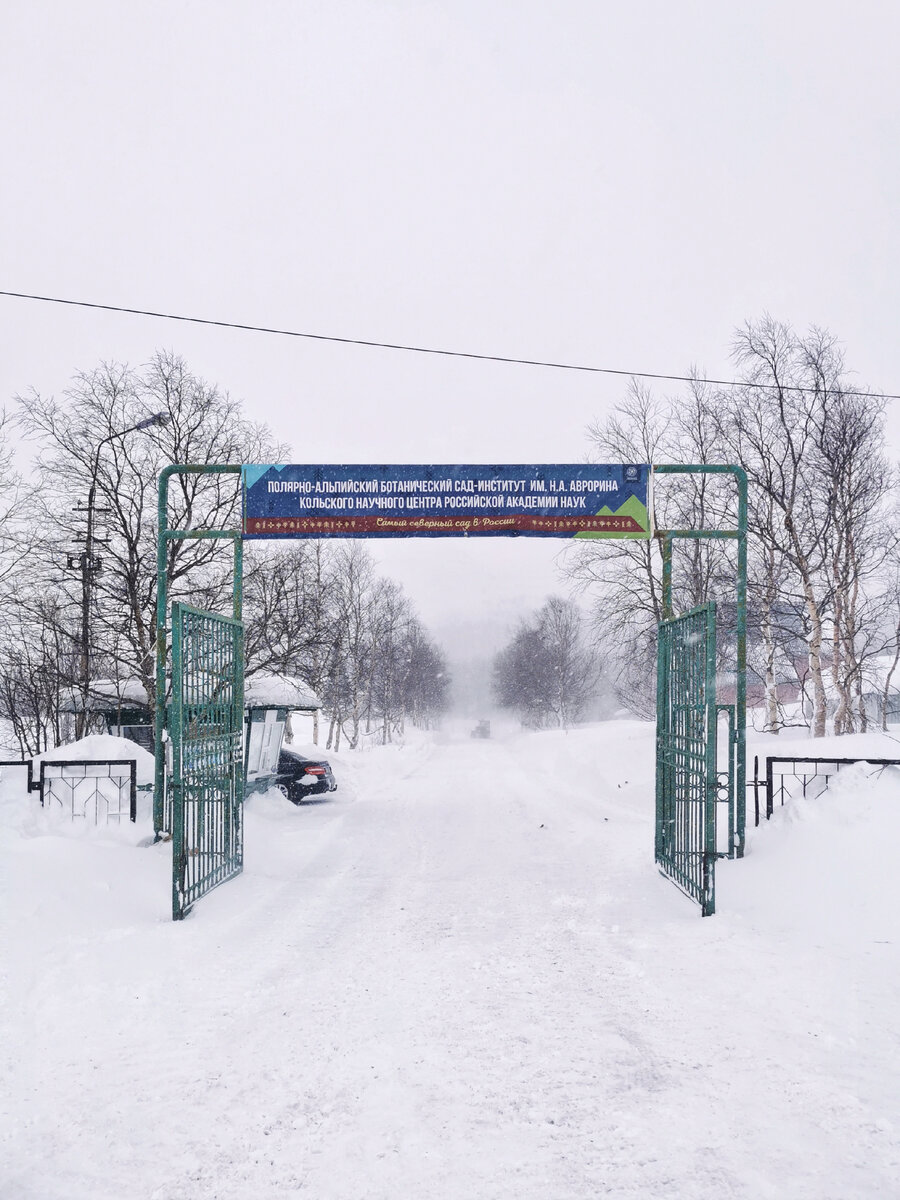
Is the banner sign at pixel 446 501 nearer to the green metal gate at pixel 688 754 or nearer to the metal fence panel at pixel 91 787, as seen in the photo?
the green metal gate at pixel 688 754

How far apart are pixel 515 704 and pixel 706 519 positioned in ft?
183

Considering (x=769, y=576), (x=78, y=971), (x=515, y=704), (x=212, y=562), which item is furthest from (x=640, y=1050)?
(x=515, y=704)

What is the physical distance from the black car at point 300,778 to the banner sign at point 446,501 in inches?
408

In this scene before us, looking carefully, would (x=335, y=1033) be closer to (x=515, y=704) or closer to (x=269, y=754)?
(x=269, y=754)

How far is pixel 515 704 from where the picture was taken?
79.6 metres

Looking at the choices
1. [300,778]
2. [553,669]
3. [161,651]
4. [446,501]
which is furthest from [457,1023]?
[553,669]

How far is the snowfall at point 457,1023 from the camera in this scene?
331cm

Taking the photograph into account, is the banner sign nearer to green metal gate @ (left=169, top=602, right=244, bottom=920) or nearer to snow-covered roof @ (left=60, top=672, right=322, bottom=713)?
green metal gate @ (left=169, top=602, right=244, bottom=920)

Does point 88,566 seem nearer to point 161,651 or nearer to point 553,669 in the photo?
point 161,651

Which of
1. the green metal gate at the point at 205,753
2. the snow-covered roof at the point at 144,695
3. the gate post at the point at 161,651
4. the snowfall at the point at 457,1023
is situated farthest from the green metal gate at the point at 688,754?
the snow-covered roof at the point at 144,695

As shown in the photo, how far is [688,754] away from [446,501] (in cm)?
416

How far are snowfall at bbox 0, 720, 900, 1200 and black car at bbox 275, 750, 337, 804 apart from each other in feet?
29.2

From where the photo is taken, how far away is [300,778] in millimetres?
18969

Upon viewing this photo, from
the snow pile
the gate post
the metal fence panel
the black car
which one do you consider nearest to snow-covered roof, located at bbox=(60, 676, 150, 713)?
the black car
